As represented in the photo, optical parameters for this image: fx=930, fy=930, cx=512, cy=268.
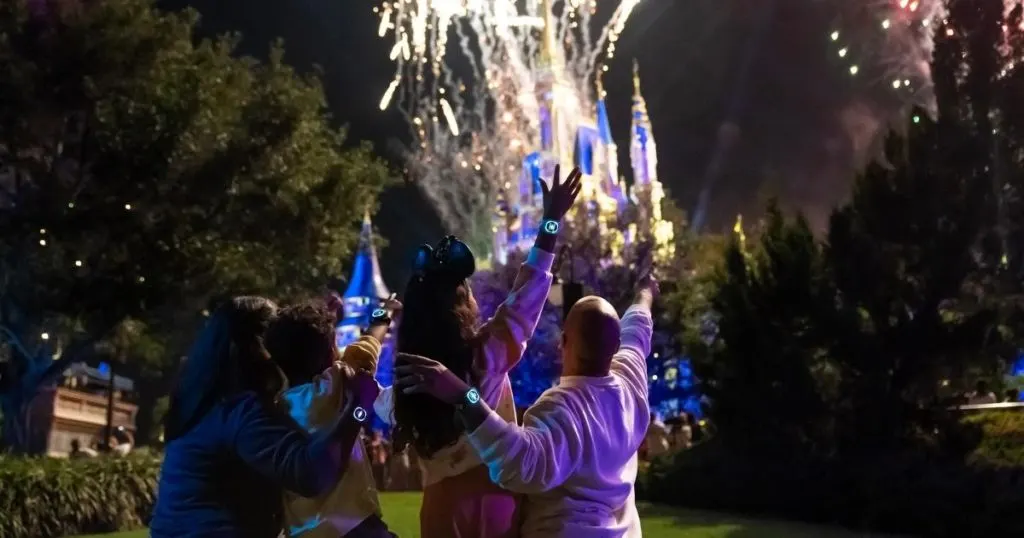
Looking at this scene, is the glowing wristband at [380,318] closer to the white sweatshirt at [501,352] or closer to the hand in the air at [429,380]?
the white sweatshirt at [501,352]

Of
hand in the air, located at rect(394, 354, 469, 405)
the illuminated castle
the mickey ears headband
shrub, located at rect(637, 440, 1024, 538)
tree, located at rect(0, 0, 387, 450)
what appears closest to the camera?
hand in the air, located at rect(394, 354, 469, 405)

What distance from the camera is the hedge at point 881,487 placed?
36.4 feet

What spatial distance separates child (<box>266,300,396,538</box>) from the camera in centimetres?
359

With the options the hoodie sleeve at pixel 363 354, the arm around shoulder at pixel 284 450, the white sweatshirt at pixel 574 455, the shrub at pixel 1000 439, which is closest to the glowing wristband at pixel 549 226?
the white sweatshirt at pixel 574 455

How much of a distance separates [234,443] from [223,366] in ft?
0.98

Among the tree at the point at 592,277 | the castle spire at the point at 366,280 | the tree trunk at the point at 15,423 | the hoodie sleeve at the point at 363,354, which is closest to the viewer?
the hoodie sleeve at the point at 363,354

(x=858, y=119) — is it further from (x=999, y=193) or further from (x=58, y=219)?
(x=58, y=219)

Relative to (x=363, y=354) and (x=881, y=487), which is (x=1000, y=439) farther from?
(x=363, y=354)

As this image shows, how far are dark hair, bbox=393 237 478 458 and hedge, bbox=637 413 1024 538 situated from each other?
9724mm

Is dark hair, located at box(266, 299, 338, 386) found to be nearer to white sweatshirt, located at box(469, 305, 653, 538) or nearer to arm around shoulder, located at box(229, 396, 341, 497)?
arm around shoulder, located at box(229, 396, 341, 497)

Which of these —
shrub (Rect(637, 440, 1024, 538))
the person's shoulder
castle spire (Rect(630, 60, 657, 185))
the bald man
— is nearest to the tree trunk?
shrub (Rect(637, 440, 1024, 538))

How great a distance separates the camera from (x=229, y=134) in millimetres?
16891

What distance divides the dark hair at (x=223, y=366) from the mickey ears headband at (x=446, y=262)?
2.31 feet

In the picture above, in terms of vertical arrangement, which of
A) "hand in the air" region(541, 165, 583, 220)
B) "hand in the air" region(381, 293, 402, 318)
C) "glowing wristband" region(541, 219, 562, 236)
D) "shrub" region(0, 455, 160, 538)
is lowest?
"shrub" region(0, 455, 160, 538)
